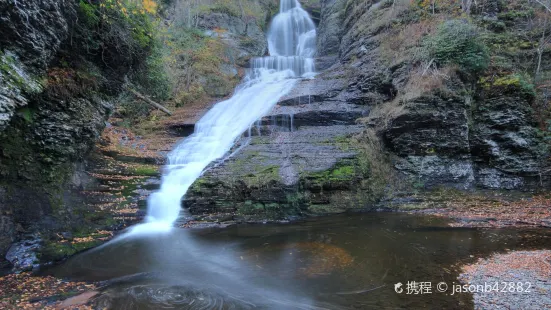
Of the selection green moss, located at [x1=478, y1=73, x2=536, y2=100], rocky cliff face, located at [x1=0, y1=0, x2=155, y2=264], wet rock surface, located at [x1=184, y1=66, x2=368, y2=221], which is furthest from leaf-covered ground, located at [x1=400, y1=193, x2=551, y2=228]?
rocky cliff face, located at [x1=0, y1=0, x2=155, y2=264]

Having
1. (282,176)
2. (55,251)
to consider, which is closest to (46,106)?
(55,251)

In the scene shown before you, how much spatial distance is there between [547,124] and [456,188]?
3918 millimetres

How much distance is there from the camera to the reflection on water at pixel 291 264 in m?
5.04

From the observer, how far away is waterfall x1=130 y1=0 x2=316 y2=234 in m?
9.85

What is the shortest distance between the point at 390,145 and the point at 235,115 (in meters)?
7.56

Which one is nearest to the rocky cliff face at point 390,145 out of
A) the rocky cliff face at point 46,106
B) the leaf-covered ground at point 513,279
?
the rocky cliff face at point 46,106

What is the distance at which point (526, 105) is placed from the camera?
1130 centimetres

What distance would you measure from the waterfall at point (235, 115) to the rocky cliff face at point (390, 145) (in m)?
0.85

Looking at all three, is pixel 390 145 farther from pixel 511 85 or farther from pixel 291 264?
pixel 291 264

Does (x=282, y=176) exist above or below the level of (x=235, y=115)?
below

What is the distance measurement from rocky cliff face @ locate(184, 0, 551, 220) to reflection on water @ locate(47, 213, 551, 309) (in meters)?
1.35

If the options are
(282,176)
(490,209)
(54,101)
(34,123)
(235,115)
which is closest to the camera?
(34,123)

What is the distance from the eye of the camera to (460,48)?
12242mm

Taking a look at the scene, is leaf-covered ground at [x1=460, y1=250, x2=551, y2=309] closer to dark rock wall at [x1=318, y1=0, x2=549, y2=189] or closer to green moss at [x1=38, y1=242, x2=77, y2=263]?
dark rock wall at [x1=318, y1=0, x2=549, y2=189]
